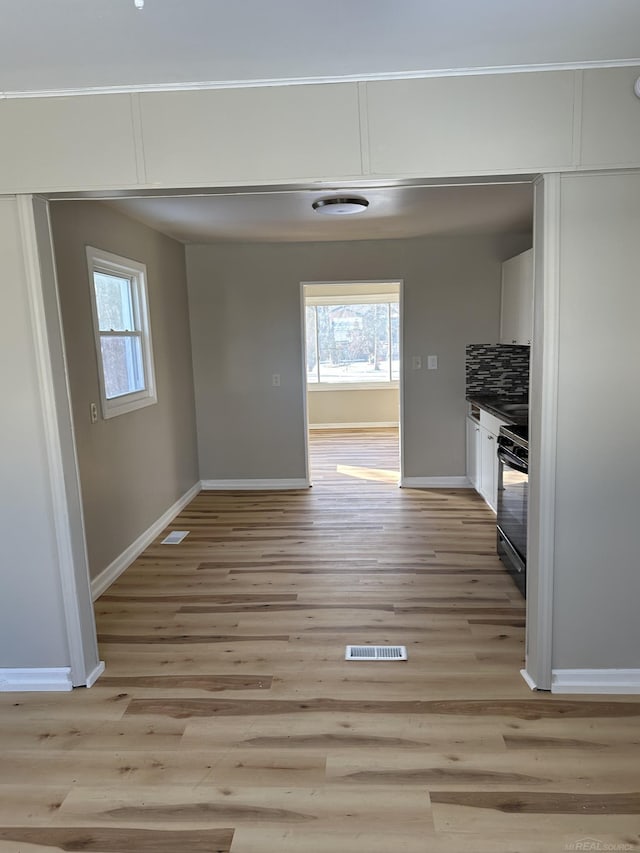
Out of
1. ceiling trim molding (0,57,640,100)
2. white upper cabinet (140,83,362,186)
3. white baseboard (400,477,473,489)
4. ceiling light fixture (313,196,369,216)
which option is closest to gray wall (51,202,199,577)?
ceiling trim molding (0,57,640,100)

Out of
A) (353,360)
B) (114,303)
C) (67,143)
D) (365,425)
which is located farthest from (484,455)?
(353,360)

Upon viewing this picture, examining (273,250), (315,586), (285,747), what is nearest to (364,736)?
(285,747)

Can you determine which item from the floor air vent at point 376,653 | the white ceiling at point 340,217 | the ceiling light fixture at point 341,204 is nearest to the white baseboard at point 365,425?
the white ceiling at point 340,217

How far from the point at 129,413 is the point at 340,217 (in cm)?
207

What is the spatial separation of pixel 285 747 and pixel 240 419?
3714mm

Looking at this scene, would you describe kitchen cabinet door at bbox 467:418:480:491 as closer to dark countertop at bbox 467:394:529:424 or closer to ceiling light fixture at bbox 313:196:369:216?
dark countertop at bbox 467:394:529:424

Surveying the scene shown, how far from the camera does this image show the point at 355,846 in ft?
5.54

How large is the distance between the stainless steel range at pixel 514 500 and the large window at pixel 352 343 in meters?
5.44

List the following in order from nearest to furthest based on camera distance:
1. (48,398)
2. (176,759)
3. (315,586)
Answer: (176,759), (48,398), (315,586)

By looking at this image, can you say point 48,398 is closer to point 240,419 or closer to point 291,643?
point 291,643

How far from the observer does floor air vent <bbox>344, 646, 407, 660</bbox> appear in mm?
2664

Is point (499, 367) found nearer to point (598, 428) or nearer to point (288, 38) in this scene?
point (598, 428)

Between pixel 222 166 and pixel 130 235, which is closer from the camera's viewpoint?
pixel 222 166

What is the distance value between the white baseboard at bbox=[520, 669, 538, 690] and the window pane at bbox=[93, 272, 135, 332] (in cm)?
313
